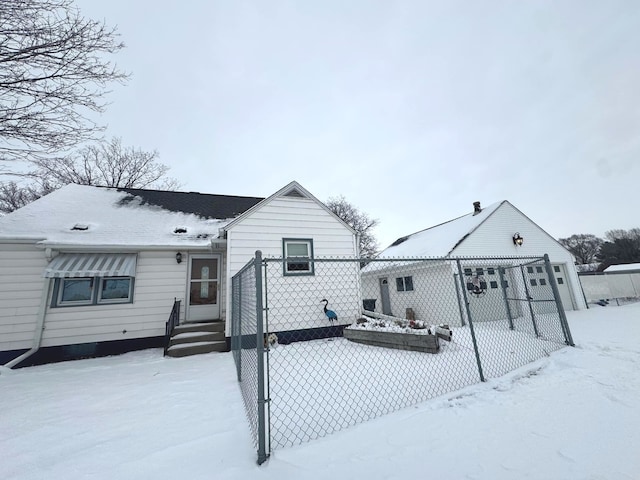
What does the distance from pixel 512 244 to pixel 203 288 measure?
1429 cm

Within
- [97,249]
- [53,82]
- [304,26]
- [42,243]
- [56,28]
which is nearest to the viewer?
[56,28]

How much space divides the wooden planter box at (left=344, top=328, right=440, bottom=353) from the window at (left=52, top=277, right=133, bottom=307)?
6.86 metres

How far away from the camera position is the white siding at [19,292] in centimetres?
625

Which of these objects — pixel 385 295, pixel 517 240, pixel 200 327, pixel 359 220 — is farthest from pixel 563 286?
pixel 359 220

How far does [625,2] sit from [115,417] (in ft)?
50.2

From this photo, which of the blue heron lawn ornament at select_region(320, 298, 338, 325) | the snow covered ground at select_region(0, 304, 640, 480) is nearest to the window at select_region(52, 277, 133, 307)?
the snow covered ground at select_region(0, 304, 640, 480)

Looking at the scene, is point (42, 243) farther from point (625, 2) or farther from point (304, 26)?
point (625, 2)

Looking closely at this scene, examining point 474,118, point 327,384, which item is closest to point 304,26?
point 474,118

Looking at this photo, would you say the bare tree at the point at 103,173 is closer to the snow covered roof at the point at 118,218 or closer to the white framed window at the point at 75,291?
the snow covered roof at the point at 118,218

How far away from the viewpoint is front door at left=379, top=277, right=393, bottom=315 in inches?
574

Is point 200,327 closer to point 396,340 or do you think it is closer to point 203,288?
point 203,288

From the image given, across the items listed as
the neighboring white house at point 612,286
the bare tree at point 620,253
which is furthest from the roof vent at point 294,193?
the bare tree at point 620,253

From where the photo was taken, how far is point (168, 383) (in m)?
4.47

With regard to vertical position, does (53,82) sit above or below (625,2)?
below
